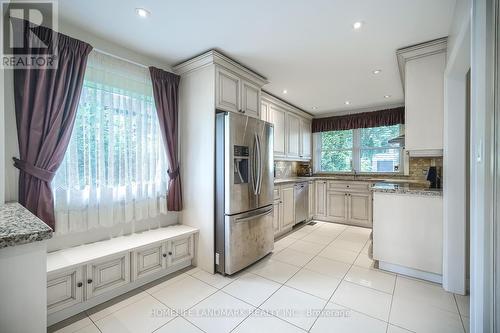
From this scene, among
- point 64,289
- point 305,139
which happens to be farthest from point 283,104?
point 64,289

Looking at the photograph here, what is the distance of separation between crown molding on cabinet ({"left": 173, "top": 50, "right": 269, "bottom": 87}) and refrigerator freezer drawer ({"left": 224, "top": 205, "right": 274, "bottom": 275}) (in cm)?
180

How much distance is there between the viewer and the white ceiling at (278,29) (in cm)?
175

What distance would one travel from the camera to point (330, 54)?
252 centimetres

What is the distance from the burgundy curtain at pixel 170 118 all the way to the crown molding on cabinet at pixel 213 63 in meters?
0.17

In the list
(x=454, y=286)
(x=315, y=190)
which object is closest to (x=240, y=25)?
(x=454, y=286)

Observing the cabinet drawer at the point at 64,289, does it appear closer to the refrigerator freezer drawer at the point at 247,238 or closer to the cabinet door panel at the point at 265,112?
the refrigerator freezer drawer at the point at 247,238

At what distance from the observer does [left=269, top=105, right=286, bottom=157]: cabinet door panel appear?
4184 mm

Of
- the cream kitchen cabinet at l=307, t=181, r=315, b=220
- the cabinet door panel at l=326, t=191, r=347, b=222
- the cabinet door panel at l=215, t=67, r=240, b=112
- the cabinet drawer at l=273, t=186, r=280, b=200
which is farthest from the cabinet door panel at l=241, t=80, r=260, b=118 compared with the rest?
the cabinet door panel at l=326, t=191, r=347, b=222

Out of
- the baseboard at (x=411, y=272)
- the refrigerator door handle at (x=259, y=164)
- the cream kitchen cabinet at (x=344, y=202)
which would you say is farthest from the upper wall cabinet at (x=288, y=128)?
the baseboard at (x=411, y=272)

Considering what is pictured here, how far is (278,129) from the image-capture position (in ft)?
14.1

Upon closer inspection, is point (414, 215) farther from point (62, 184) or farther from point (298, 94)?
point (62, 184)

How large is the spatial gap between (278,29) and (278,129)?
2317mm

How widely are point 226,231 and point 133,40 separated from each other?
89.3 inches

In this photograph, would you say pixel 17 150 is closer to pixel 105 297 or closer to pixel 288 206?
pixel 105 297
